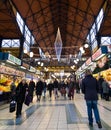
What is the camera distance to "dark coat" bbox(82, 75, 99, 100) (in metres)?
5.44

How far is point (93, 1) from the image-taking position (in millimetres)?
19391

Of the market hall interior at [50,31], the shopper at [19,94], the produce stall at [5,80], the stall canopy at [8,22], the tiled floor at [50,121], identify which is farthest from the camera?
the stall canopy at [8,22]

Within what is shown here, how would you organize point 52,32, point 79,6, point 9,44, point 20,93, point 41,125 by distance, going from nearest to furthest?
point 41,125 → point 20,93 → point 79,6 → point 9,44 → point 52,32

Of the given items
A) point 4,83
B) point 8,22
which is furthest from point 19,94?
point 8,22

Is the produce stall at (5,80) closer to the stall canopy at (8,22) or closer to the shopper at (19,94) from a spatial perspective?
the shopper at (19,94)

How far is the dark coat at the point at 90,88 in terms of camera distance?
544 centimetres

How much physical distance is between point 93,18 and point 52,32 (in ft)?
38.5

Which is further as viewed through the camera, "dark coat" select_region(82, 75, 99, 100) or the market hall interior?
the market hall interior

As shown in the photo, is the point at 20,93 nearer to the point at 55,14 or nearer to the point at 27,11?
the point at 27,11

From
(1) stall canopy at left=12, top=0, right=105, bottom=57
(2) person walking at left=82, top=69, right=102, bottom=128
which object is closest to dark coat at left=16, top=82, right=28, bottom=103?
(2) person walking at left=82, top=69, right=102, bottom=128

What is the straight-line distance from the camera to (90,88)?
552 cm

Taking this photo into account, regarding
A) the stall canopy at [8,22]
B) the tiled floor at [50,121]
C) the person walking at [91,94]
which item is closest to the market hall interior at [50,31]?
the stall canopy at [8,22]

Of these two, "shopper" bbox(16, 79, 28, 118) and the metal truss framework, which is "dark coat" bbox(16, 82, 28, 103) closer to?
"shopper" bbox(16, 79, 28, 118)

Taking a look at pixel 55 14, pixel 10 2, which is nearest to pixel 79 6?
pixel 55 14
